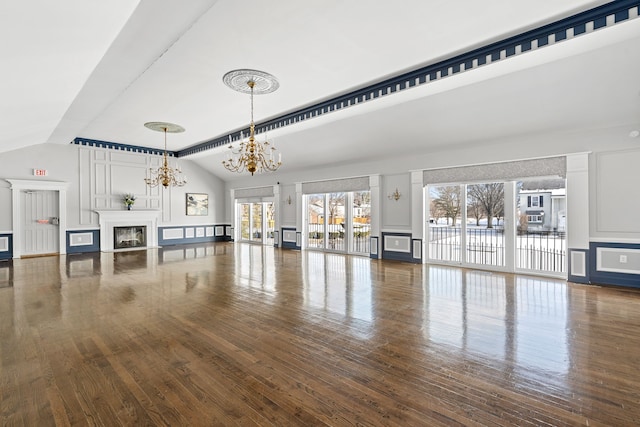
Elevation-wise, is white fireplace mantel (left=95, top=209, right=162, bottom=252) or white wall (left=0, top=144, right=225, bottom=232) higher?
white wall (left=0, top=144, right=225, bottom=232)

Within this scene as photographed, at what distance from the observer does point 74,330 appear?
3312 mm

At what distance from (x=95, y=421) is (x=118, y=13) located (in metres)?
3.21

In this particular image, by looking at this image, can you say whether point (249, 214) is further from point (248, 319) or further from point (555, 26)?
point (555, 26)

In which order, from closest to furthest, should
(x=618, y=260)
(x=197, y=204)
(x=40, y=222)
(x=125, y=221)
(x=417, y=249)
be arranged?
(x=618, y=260) < (x=417, y=249) < (x=40, y=222) < (x=125, y=221) < (x=197, y=204)

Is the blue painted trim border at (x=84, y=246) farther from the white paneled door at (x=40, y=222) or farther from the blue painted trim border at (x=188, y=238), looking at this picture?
the blue painted trim border at (x=188, y=238)

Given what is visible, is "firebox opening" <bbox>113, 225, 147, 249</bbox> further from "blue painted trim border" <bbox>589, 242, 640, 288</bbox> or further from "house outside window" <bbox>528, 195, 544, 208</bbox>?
"blue painted trim border" <bbox>589, 242, 640, 288</bbox>

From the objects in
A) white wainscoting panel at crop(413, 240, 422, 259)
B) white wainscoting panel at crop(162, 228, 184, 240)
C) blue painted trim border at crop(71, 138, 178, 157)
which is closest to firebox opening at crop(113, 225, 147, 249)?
white wainscoting panel at crop(162, 228, 184, 240)

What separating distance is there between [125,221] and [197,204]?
8.57 feet

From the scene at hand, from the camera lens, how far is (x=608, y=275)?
5203 mm

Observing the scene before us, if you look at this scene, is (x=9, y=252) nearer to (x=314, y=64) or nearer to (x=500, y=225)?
(x=314, y=64)

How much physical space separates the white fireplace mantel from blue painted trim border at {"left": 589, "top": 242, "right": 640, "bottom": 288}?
39.6 ft

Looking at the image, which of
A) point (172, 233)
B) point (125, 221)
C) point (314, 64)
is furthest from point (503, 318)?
point (172, 233)

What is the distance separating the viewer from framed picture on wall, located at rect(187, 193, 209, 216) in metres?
12.0

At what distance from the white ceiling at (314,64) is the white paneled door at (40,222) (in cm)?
294
